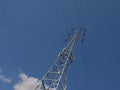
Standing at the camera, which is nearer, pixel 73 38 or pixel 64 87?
pixel 64 87

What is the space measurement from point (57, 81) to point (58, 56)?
17.7 feet

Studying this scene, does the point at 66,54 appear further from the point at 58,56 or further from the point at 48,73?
the point at 48,73

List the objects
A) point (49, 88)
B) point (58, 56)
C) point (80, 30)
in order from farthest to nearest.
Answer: point (80, 30) → point (58, 56) → point (49, 88)

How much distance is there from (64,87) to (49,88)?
2.44 meters

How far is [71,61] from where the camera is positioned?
5781cm

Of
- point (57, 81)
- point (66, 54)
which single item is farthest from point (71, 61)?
point (57, 81)

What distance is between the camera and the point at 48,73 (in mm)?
55375

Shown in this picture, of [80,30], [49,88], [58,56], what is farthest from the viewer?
[80,30]

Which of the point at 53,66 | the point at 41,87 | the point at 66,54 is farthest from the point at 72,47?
the point at 41,87

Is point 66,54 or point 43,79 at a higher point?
point 66,54

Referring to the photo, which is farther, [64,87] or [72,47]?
[72,47]

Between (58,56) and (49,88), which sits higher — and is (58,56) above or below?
above

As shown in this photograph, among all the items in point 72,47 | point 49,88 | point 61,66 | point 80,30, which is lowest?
point 49,88

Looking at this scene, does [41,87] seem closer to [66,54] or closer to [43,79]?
[43,79]
